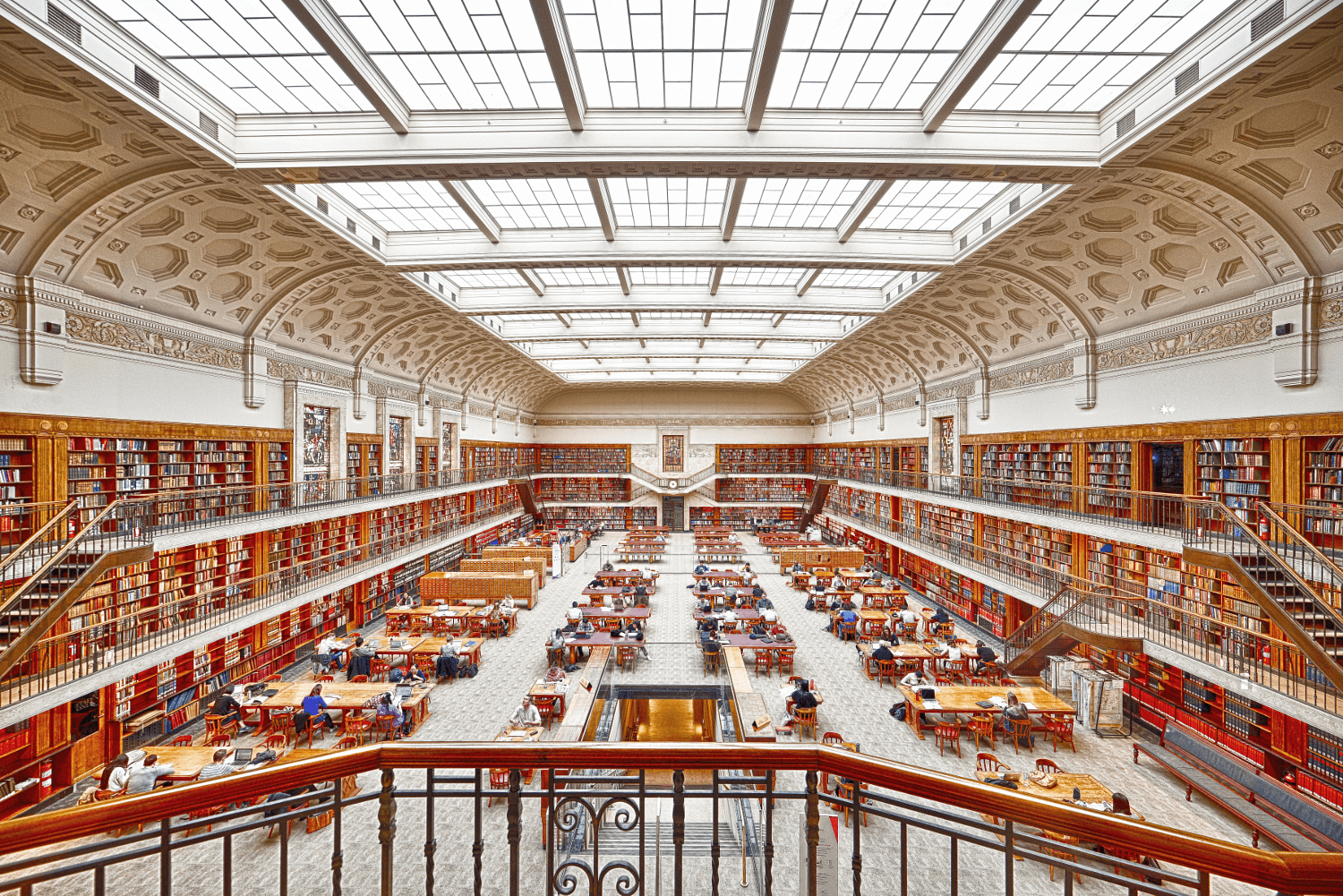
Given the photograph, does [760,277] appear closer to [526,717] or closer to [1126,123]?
[1126,123]

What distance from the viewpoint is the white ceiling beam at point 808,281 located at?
13598 millimetres

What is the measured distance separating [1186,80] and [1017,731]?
8720 millimetres

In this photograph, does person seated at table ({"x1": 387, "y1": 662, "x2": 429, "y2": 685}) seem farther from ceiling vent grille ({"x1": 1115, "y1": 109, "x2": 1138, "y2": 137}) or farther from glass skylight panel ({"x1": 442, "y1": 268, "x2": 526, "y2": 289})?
ceiling vent grille ({"x1": 1115, "y1": 109, "x2": 1138, "y2": 137})

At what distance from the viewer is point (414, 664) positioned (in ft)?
40.3

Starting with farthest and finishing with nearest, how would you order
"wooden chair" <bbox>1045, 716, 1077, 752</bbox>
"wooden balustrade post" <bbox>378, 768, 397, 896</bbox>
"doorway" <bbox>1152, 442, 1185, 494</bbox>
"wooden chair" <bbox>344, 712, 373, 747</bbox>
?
"doorway" <bbox>1152, 442, 1185, 494</bbox>, "wooden chair" <bbox>1045, 716, 1077, 752</bbox>, "wooden chair" <bbox>344, 712, 373, 747</bbox>, "wooden balustrade post" <bbox>378, 768, 397, 896</bbox>

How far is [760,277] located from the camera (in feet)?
47.6

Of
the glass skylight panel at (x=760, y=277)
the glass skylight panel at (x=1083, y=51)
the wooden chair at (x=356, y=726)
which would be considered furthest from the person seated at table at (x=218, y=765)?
the glass skylight panel at (x=760, y=277)

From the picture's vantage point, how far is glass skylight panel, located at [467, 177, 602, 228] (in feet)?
31.1

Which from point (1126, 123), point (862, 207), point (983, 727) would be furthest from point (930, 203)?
point (983, 727)

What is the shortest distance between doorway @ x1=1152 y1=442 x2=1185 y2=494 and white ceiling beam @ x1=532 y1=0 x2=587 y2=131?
11124 millimetres

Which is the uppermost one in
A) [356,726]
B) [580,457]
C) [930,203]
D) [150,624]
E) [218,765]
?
[930,203]

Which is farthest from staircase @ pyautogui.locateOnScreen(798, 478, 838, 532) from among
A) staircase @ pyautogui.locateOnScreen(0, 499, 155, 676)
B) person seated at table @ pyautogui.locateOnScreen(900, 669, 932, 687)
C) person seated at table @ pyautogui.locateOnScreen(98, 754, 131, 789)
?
person seated at table @ pyautogui.locateOnScreen(98, 754, 131, 789)

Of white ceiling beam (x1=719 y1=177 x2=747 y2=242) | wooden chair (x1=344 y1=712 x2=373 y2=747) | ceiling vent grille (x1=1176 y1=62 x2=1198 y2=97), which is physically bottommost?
wooden chair (x1=344 y1=712 x2=373 y2=747)

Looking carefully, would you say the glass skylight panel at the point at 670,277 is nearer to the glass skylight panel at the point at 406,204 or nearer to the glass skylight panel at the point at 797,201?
the glass skylight panel at the point at 797,201
